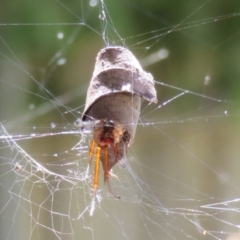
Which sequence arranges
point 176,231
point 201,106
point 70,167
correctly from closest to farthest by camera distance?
1. point 70,167
2. point 176,231
3. point 201,106

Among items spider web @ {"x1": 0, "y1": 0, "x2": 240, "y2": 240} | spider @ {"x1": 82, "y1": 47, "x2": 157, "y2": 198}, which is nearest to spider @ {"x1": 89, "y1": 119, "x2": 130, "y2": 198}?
spider @ {"x1": 82, "y1": 47, "x2": 157, "y2": 198}

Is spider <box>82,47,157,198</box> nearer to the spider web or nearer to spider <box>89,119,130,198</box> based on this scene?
spider <box>89,119,130,198</box>

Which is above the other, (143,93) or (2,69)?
(2,69)

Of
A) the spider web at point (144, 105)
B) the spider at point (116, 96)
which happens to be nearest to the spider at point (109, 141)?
the spider at point (116, 96)

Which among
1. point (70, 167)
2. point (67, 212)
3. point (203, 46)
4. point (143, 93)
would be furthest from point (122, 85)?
point (203, 46)

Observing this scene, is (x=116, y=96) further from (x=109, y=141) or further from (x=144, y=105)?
(x=144, y=105)

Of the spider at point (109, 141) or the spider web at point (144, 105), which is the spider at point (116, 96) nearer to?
the spider at point (109, 141)

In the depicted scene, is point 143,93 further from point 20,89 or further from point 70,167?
point 20,89
